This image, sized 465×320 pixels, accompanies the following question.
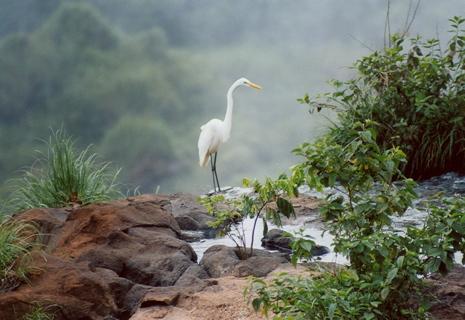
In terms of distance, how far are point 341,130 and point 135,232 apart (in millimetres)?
2213

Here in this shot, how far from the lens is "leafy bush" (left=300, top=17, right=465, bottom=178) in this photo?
20.7 ft

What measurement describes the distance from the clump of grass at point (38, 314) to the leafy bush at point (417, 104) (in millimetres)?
3133

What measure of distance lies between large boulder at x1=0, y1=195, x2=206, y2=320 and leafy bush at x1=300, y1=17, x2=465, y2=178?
2.12 metres

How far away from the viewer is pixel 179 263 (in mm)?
4348

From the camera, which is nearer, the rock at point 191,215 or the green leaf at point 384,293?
the green leaf at point 384,293

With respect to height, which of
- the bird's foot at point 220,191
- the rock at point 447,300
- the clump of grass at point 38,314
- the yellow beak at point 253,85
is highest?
the yellow beak at point 253,85

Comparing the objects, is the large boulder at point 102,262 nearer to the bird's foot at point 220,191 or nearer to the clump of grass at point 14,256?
the clump of grass at point 14,256

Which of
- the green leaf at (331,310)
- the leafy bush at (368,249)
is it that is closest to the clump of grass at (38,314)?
the leafy bush at (368,249)

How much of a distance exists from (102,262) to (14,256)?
460 millimetres

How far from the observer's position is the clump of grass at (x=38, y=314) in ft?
12.2

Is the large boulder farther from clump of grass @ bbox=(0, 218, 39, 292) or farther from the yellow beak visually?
the yellow beak

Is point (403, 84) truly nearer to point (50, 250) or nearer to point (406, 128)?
point (406, 128)

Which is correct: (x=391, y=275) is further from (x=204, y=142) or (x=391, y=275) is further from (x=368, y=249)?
(x=204, y=142)

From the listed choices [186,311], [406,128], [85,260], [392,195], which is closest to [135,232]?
[85,260]
